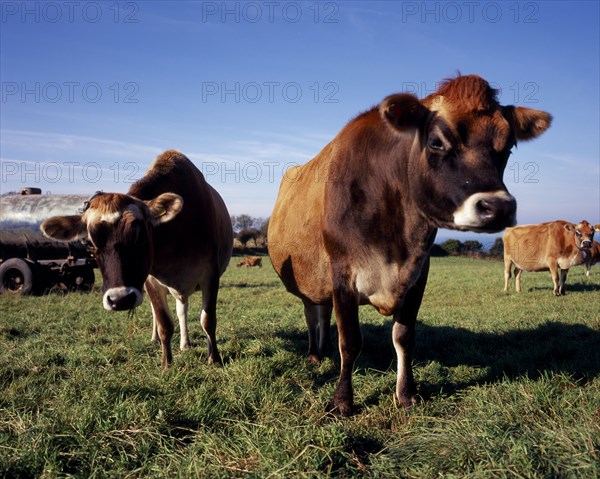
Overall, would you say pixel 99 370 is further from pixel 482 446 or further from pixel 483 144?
pixel 483 144

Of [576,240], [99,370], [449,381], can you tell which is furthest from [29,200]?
[576,240]

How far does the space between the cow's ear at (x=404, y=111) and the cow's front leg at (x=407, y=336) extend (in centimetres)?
128

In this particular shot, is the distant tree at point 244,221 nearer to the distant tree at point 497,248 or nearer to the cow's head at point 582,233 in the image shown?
the distant tree at point 497,248

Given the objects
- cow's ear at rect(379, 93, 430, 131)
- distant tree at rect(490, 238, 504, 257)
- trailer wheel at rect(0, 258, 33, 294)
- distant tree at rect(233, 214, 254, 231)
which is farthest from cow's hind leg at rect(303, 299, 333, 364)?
distant tree at rect(233, 214, 254, 231)

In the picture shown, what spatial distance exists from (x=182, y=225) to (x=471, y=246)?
41108 mm

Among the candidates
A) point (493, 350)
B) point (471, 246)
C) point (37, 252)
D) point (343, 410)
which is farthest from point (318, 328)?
point (471, 246)

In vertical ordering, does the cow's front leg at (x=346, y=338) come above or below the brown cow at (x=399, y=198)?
below

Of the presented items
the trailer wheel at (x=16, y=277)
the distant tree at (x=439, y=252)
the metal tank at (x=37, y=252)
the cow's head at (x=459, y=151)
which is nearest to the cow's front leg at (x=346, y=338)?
the cow's head at (x=459, y=151)

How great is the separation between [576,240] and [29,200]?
16.2m

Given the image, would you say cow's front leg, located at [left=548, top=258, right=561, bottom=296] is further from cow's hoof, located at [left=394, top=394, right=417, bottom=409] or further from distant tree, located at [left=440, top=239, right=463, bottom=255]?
distant tree, located at [left=440, top=239, right=463, bottom=255]

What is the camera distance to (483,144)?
3125mm

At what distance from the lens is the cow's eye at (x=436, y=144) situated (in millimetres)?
3223

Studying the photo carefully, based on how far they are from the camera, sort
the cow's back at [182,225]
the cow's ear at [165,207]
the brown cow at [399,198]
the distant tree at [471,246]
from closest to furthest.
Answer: the brown cow at [399,198]
the cow's ear at [165,207]
the cow's back at [182,225]
the distant tree at [471,246]

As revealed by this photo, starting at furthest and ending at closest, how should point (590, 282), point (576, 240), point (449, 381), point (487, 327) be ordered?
point (590, 282) < point (576, 240) < point (487, 327) < point (449, 381)
